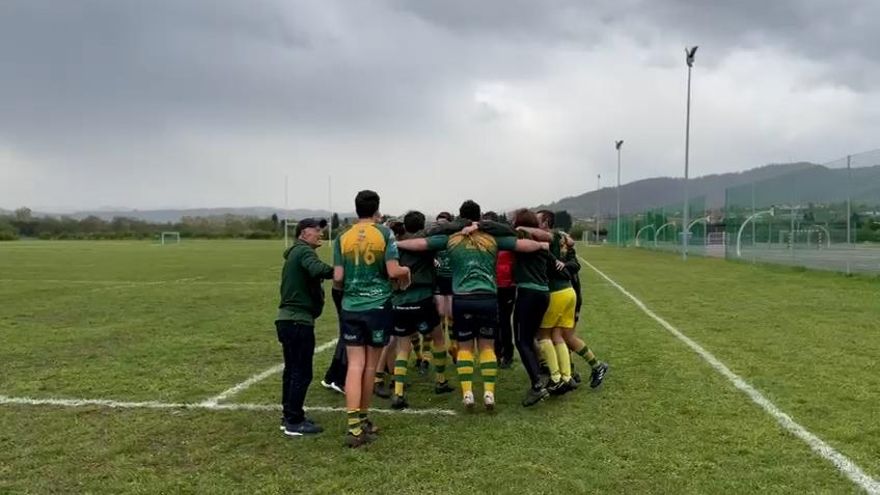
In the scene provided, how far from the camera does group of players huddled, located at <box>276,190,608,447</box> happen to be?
5762 millimetres

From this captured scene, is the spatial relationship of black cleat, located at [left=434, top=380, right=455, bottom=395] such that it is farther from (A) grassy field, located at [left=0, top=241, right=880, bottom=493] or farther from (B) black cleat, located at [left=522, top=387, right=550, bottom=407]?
(B) black cleat, located at [left=522, top=387, right=550, bottom=407]

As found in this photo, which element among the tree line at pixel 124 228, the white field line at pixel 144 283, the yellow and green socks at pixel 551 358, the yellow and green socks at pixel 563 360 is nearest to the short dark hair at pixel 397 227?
the yellow and green socks at pixel 551 358

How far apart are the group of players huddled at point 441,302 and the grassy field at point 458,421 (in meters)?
0.30

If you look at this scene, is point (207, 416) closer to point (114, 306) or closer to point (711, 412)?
point (711, 412)

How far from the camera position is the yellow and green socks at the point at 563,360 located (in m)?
7.12

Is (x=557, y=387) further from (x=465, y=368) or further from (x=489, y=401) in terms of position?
(x=465, y=368)

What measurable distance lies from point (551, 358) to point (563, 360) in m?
0.17

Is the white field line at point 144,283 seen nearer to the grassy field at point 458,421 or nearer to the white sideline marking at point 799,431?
the grassy field at point 458,421

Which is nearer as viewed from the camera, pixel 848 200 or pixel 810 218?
pixel 848 200

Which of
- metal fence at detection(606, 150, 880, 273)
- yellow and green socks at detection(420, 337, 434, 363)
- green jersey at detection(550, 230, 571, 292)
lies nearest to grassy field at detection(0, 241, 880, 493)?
yellow and green socks at detection(420, 337, 434, 363)

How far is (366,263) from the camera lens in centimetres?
575

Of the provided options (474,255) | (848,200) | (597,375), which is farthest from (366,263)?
(848,200)

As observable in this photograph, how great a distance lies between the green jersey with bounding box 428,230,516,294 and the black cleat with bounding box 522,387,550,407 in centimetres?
103

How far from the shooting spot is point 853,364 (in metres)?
8.41
